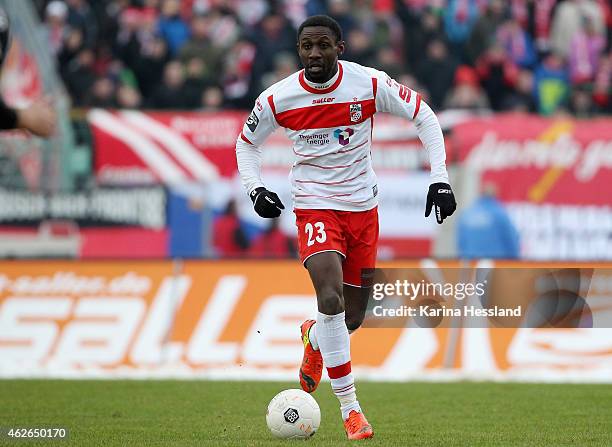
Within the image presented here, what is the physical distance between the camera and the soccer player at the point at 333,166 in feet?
27.6

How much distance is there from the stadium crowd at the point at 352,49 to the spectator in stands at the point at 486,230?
2572 millimetres

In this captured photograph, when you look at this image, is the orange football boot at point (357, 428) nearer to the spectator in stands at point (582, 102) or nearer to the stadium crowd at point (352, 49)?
the stadium crowd at point (352, 49)

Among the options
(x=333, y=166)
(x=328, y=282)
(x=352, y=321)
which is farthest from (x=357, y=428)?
(x=333, y=166)

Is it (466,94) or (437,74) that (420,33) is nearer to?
(437,74)

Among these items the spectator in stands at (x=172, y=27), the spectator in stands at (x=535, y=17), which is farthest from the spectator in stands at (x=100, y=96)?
the spectator in stands at (x=535, y=17)

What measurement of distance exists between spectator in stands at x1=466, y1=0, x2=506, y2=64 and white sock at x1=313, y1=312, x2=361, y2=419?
1351 cm

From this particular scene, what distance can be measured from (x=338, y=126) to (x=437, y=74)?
12.1 metres

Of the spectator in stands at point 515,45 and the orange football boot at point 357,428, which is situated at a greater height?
the spectator in stands at point 515,45

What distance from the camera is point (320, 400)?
11.2 m

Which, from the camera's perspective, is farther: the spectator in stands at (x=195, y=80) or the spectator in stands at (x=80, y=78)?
the spectator in stands at (x=195, y=80)

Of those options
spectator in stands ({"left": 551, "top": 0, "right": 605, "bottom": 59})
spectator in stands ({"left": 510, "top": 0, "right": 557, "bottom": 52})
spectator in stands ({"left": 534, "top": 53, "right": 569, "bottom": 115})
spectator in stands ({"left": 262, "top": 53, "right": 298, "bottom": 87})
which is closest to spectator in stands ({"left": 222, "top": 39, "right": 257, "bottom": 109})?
spectator in stands ({"left": 262, "top": 53, "right": 298, "bottom": 87})

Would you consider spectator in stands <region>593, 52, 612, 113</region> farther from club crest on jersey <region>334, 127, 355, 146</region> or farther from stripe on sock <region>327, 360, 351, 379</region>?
stripe on sock <region>327, 360, 351, 379</region>

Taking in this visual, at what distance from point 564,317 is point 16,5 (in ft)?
31.1

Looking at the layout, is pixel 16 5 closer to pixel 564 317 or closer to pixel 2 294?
pixel 2 294
